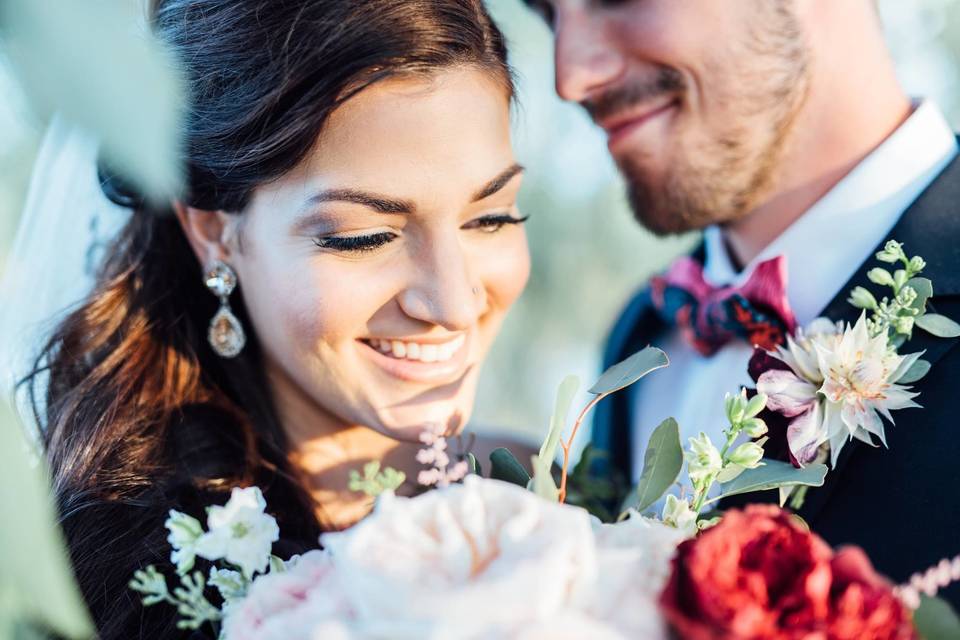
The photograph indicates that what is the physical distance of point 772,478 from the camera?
1.33 metres

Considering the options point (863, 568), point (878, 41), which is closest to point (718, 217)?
point (878, 41)

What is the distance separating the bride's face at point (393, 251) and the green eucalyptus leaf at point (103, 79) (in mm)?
980

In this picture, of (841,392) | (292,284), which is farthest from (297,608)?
(841,392)

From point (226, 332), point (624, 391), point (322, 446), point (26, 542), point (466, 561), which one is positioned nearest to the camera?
point (26, 542)

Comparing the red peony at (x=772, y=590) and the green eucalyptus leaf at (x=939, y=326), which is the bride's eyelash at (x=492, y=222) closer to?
the green eucalyptus leaf at (x=939, y=326)

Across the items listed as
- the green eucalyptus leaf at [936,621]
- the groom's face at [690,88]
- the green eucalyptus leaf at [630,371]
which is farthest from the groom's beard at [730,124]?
the green eucalyptus leaf at [936,621]

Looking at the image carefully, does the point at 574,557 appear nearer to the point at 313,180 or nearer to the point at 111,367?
the point at 313,180

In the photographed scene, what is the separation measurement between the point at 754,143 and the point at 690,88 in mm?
218

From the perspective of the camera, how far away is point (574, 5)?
2.24m

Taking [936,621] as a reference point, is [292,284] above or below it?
below

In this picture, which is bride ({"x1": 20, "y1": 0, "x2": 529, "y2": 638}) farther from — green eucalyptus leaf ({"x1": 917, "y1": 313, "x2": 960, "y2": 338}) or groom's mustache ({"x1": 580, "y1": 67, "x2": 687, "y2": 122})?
green eucalyptus leaf ({"x1": 917, "y1": 313, "x2": 960, "y2": 338})

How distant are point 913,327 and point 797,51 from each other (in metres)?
0.89

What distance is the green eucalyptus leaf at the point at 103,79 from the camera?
0.60 metres

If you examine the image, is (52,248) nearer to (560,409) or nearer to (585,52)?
(585,52)
